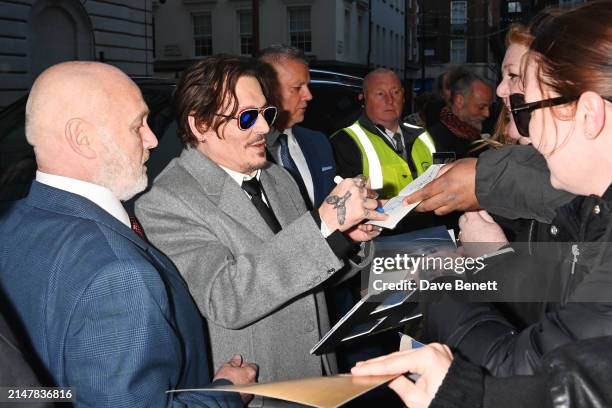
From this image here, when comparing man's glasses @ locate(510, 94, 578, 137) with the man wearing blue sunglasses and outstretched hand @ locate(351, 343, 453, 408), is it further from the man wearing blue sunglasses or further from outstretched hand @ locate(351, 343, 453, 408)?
outstretched hand @ locate(351, 343, 453, 408)

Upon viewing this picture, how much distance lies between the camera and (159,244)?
2598 millimetres

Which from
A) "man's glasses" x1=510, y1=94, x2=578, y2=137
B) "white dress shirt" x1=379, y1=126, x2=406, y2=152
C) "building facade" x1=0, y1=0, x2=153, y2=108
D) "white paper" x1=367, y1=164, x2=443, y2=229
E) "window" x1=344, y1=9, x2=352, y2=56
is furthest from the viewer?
"window" x1=344, y1=9, x2=352, y2=56

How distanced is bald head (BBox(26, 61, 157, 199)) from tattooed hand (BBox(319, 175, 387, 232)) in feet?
2.20

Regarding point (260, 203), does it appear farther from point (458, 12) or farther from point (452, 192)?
point (458, 12)

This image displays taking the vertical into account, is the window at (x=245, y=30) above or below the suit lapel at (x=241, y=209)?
above

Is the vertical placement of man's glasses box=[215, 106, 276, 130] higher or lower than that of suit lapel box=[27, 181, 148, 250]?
higher

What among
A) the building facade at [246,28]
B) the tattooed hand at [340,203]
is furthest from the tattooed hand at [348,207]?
the building facade at [246,28]

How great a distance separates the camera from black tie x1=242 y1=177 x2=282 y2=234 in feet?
9.59

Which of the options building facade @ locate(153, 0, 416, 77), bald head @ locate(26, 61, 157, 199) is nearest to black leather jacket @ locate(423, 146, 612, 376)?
bald head @ locate(26, 61, 157, 199)

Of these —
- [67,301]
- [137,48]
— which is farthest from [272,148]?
[137,48]

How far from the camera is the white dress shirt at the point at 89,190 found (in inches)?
83.1

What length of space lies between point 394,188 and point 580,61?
12.1ft

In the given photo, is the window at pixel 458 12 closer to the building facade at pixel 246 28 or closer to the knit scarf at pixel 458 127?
the building facade at pixel 246 28

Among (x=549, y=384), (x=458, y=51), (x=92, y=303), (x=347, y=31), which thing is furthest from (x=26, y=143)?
(x=458, y=51)
